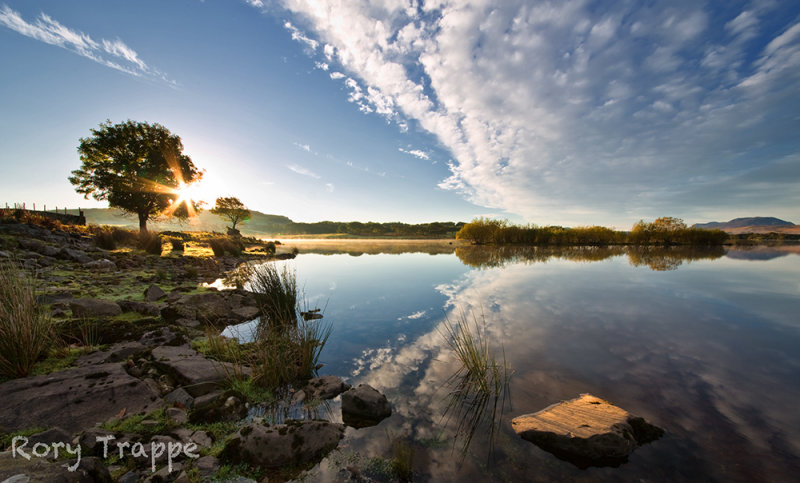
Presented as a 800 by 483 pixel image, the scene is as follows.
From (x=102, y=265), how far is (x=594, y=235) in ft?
201

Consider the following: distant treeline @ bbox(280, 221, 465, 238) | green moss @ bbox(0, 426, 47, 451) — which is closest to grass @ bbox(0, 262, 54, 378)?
green moss @ bbox(0, 426, 47, 451)

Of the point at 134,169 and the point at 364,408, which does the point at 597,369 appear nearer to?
the point at 364,408

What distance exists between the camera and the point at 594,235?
162ft

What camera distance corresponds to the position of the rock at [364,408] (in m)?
3.59

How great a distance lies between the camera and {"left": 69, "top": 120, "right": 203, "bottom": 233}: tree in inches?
1017

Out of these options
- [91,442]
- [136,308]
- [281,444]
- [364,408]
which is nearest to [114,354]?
[91,442]

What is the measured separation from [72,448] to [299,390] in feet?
7.48

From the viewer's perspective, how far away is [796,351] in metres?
5.74

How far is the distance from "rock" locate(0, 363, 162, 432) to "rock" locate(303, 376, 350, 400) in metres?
1.87

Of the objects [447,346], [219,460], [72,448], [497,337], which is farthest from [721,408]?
[72,448]

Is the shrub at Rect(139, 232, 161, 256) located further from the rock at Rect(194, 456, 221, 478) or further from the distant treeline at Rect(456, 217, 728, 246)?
the distant treeline at Rect(456, 217, 728, 246)

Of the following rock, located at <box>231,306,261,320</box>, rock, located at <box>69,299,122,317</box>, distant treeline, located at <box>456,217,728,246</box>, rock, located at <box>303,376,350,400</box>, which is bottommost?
rock, located at <box>303,376,350,400</box>

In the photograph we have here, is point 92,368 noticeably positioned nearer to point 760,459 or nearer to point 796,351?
point 760,459

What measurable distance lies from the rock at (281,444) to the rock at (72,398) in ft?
4.95
